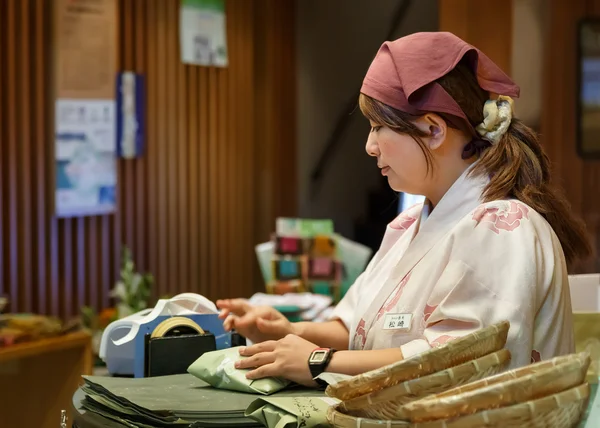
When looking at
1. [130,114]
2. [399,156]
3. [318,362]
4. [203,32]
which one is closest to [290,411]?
[318,362]

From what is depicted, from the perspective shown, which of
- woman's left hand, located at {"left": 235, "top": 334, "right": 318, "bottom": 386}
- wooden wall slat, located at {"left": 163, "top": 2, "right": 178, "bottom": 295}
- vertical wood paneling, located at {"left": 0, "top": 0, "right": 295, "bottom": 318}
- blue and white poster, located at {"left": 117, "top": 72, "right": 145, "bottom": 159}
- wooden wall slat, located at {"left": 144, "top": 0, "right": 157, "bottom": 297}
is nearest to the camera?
woman's left hand, located at {"left": 235, "top": 334, "right": 318, "bottom": 386}

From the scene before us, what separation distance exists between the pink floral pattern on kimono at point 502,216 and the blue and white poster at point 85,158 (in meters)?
3.58

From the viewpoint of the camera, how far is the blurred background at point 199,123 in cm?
455

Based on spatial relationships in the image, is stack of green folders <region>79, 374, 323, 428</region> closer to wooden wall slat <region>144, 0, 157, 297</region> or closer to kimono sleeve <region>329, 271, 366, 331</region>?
kimono sleeve <region>329, 271, 366, 331</region>

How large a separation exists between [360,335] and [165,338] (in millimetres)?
382

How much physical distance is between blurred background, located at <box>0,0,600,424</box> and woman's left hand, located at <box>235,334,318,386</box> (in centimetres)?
250

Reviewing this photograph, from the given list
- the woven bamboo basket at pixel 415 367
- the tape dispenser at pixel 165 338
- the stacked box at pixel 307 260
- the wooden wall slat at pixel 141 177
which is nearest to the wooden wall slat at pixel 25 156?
the wooden wall slat at pixel 141 177

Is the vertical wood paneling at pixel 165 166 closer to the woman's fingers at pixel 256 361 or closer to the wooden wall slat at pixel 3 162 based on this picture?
the wooden wall slat at pixel 3 162

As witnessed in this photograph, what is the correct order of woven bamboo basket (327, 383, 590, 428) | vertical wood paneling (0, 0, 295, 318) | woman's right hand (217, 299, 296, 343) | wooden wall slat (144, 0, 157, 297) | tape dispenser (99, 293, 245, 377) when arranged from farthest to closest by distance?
wooden wall slat (144, 0, 157, 297) < vertical wood paneling (0, 0, 295, 318) < woman's right hand (217, 299, 296, 343) < tape dispenser (99, 293, 245, 377) < woven bamboo basket (327, 383, 590, 428)

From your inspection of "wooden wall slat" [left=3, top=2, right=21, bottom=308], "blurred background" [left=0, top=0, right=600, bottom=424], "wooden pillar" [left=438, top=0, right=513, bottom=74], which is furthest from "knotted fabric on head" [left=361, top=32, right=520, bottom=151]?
"wooden wall slat" [left=3, top=2, right=21, bottom=308]

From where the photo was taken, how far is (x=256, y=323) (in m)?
1.87

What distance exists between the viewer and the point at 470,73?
62.6 inches

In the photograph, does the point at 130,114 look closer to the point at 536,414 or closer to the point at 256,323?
the point at 256,323

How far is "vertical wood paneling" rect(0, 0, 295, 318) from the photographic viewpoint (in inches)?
179
